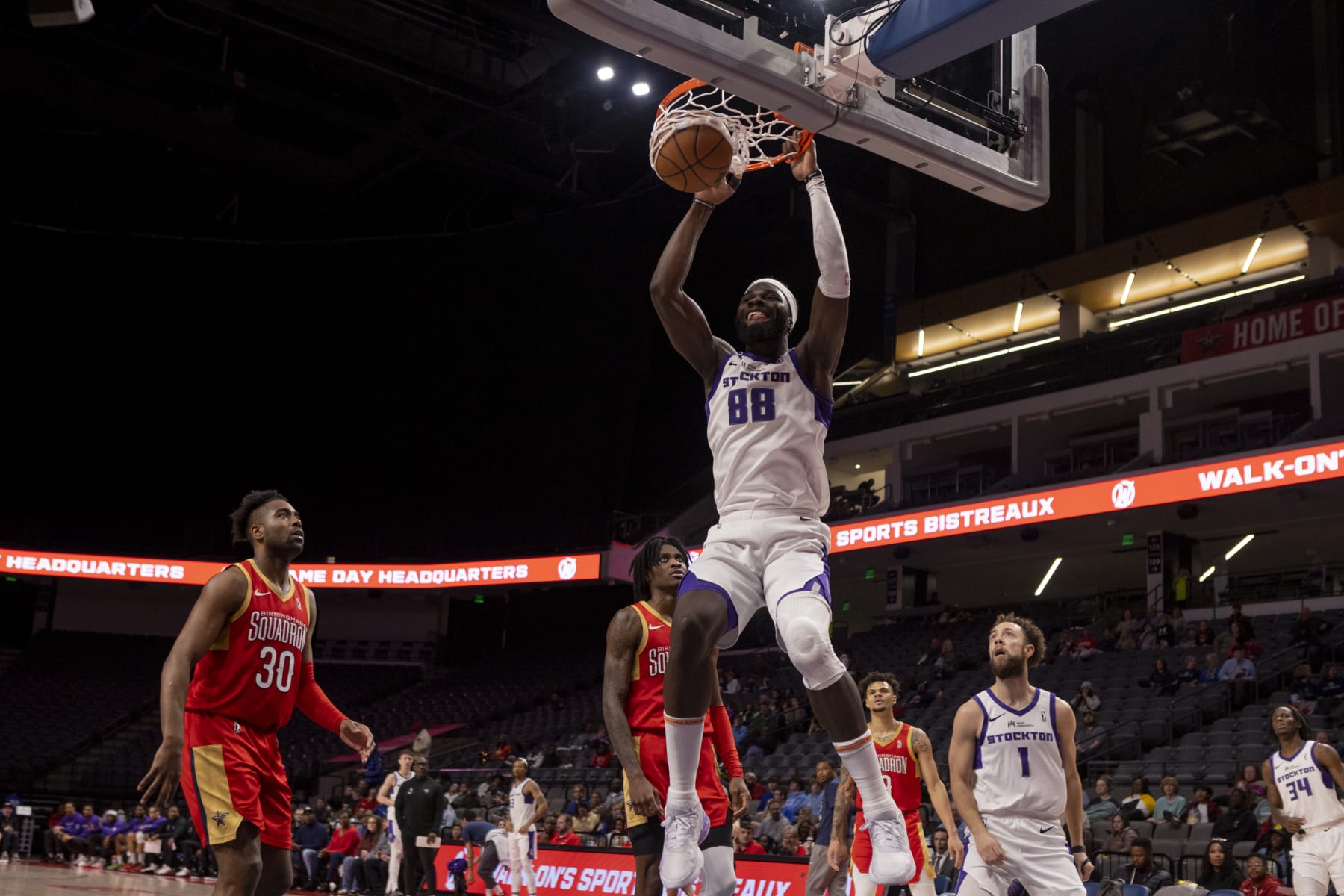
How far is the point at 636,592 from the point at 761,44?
264cm

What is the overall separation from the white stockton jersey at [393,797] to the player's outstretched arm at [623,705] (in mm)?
9186

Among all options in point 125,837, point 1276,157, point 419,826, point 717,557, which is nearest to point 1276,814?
A: point 717,557

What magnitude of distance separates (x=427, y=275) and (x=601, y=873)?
21477 mm

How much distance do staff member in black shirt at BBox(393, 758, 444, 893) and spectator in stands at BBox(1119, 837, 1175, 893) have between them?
6638 millimetres

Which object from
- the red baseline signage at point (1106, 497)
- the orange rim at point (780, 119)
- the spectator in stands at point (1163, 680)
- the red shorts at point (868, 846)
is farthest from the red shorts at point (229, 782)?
the red baseline signage at point (1106, 497)

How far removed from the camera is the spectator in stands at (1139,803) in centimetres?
1385

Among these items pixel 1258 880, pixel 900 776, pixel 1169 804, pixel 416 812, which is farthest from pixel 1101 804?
pixel 416 812

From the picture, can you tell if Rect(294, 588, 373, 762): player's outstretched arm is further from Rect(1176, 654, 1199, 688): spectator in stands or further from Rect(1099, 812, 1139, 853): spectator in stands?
Rect(1176, 654, 1199, 688): spectator in stands

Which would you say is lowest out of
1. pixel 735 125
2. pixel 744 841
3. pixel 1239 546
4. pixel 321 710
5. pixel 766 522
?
pixel 744 841

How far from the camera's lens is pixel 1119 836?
42.3 ft

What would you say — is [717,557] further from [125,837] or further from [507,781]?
[125,837]

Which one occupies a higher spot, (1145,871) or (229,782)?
(229,782)

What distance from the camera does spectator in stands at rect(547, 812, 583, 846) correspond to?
52.5 feet

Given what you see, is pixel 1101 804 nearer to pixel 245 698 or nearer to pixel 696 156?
pixel 696 156
